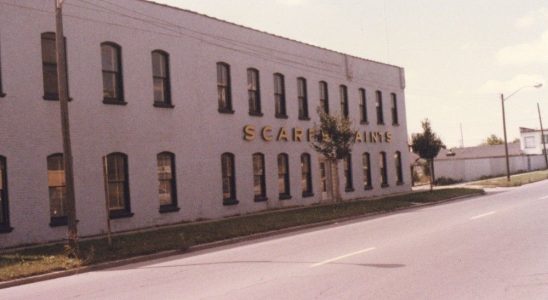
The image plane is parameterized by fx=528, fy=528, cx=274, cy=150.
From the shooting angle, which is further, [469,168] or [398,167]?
[469,168]

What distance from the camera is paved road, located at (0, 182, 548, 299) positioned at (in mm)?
7797

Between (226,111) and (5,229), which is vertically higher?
(226,111)

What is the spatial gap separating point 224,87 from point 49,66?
7.66 metres

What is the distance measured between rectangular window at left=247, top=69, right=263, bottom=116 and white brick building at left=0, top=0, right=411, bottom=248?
6 cm

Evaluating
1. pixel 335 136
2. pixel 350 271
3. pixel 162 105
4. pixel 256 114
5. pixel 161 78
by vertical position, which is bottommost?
pixel 350 271

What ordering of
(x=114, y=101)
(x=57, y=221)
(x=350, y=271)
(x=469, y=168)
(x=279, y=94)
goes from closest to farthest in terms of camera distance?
1. (x=350, y=271)
2. (x=57, y=221)
3. (x=114, y=101)
4. (x=279, y=94)
5. (x=469, y=168)

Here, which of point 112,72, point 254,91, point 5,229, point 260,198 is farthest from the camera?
point 254,91

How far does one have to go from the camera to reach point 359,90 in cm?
3078

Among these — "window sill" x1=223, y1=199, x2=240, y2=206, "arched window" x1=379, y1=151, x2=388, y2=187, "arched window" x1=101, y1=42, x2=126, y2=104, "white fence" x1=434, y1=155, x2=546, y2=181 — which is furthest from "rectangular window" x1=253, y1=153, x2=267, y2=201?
"white fence" x1=434, y1=155, x2=546, y2=181

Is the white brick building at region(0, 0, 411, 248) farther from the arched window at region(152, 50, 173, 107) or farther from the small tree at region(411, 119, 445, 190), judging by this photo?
the small tree at region(411, 119, 445, 190)

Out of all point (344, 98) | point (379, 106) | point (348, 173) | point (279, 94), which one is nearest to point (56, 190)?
point (279, 94)

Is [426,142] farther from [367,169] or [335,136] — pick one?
[335,136]

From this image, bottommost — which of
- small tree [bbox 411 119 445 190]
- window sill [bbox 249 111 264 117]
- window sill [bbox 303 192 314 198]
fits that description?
window sill [bbox 303 192 314 198]

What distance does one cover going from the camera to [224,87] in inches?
872
